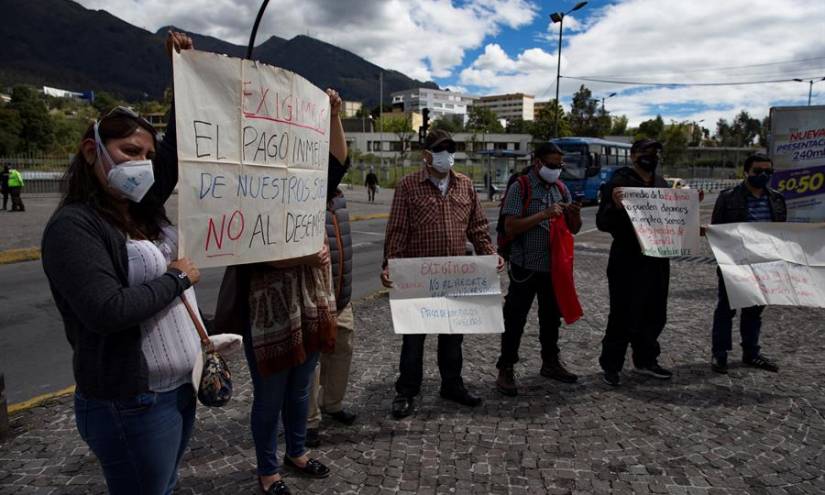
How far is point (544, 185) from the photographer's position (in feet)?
13.0

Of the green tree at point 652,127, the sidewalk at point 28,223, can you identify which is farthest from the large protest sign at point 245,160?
the green tree at point 652,127

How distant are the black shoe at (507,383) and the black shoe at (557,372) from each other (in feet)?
1.33

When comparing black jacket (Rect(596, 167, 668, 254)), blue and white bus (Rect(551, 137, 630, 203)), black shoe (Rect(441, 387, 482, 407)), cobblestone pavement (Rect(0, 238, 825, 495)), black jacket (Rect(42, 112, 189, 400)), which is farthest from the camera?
blue and white bus (Rect(551, 137, 630, 203))

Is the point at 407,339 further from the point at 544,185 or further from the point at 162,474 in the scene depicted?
the point at 162,474

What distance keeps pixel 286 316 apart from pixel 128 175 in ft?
3.33

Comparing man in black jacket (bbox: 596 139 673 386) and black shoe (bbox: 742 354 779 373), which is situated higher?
man in black jacket (bbox: 596 139 673 386)

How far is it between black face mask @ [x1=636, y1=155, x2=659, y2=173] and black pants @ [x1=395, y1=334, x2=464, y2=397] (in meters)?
2.06

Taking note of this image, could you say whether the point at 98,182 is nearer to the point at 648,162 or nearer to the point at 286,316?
the point at 286,316

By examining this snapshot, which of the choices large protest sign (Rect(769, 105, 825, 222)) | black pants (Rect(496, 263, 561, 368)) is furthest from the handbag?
large protest sign (Rect(769, 105, 825, 222))

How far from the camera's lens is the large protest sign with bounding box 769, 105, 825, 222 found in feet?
17.0

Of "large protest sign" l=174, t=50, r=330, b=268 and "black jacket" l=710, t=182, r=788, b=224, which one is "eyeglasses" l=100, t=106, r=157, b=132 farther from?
"black jacket" l=710, t=182, r=788, b=224

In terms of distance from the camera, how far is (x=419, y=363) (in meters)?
3.67

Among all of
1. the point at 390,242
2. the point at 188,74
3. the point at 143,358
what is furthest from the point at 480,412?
the point at 188,74

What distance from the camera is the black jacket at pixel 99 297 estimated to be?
59.4 inches
